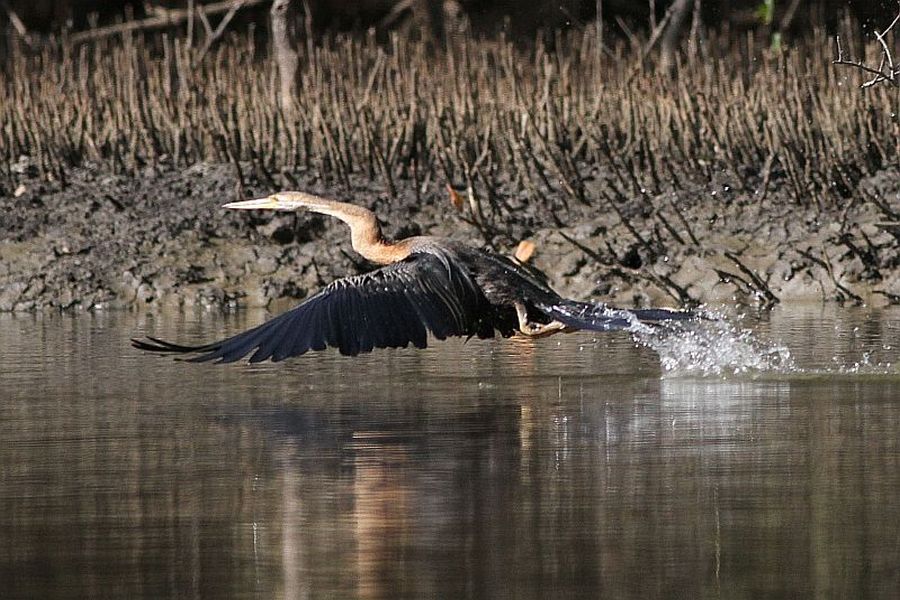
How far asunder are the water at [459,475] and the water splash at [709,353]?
2 centimetres

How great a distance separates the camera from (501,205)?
14602mm

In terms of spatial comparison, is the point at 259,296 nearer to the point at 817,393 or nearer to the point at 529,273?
the point at 529,273

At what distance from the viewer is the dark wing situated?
8.11m

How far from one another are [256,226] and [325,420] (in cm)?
684

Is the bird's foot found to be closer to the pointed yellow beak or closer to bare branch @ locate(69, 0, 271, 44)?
the pointed yellow beak

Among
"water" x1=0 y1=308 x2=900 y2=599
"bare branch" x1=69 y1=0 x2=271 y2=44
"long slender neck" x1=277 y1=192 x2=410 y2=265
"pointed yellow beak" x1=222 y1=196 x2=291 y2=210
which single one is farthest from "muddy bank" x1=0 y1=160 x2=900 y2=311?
"bare branch" x1=69 y1=0 x2=271 y2=44

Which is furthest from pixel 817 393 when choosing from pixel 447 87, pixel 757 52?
pixel 757 52

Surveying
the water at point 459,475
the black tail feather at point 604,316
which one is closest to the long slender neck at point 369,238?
the water at point 459,475

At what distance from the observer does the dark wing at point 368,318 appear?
811 centimetres

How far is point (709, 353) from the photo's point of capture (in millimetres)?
9359

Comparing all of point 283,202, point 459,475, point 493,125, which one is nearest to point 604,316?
point 283,202

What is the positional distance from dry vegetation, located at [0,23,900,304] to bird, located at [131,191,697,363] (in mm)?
3812

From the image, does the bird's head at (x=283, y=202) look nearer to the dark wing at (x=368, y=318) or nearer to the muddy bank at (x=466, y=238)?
the dark wing at (x=368, y=318)

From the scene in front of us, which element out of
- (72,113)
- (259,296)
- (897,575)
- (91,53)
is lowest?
(897,575)
